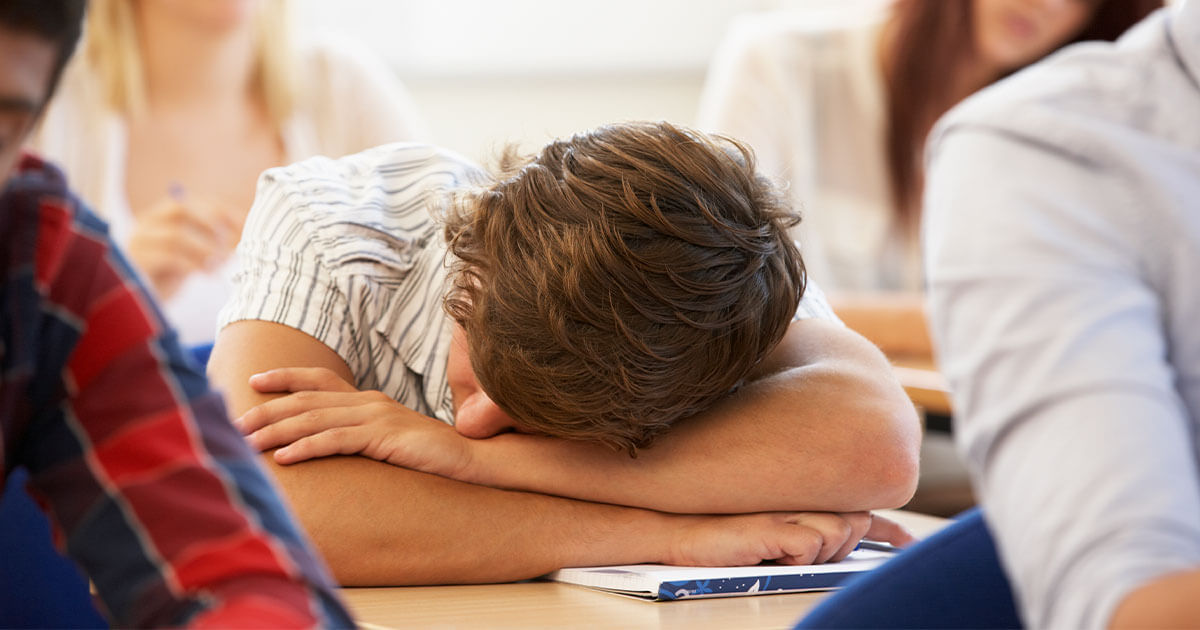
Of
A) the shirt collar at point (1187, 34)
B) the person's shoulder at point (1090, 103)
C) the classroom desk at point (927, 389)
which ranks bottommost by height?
the classroom desk at point (927, 389)

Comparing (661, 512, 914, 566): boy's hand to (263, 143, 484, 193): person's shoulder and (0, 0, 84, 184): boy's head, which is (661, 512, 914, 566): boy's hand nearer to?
(263, 143, 484, 193): person's shoulder

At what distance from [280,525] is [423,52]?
8.31 ft

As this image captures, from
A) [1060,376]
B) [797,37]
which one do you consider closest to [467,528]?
[1060,376]

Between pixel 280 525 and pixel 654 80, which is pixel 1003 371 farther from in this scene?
pixel 654 80

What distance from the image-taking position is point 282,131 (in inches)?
88.0

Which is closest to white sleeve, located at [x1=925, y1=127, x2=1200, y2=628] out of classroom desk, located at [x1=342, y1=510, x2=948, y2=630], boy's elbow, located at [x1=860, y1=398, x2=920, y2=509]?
classroom desk, located at [x1=342, y1=510, x2=948, y2=630]

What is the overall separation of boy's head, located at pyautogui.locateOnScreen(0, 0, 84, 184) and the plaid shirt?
0.09 metres

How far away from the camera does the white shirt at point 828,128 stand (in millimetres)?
2447

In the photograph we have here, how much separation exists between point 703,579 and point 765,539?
10 centimetres

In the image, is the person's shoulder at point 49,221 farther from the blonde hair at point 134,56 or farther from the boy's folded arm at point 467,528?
the blonde hair at point 134,56

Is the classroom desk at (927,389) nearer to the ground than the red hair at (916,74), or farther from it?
nearer to the ground

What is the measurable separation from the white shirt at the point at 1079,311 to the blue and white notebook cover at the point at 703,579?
0.31 metres

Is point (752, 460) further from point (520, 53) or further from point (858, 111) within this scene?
point (520, 53)

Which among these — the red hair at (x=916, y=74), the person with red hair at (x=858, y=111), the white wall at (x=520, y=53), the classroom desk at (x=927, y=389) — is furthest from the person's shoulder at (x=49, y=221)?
the white wall at (x=520, y=53)
